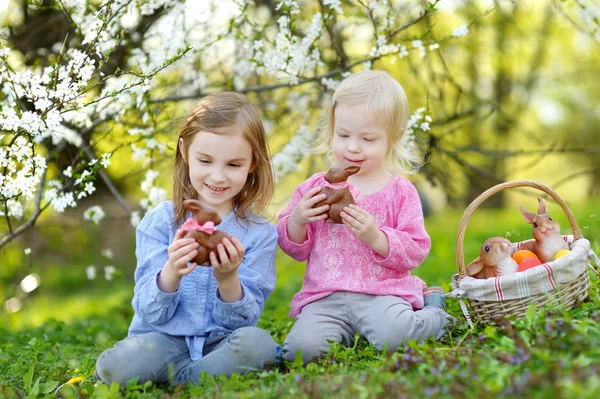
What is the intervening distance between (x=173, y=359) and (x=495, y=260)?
145 centimetres

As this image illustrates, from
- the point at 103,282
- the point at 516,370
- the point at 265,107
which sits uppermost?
the point at 265,107

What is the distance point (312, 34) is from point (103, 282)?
6.34 meters

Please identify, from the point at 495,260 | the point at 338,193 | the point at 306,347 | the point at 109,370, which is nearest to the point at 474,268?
the point at 495,260

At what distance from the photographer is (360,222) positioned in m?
2.90

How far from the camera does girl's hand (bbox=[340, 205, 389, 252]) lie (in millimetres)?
2898

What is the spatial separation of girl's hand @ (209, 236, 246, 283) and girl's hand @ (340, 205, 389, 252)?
0.49m

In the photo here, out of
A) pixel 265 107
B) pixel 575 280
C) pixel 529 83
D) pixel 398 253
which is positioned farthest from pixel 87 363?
pixel 529 83

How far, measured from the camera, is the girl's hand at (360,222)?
114 inches

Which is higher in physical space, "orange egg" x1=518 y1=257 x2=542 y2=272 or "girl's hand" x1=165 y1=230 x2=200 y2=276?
"girl's hand" x1=165 y1=230 x2=200 y2=276

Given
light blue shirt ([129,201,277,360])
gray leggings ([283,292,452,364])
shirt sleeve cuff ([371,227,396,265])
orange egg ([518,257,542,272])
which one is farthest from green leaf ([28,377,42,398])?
orange egg ([518,257,542,272])

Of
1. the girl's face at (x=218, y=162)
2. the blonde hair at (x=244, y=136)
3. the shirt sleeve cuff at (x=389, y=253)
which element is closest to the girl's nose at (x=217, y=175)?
the girl's face at (x=218, y=162)

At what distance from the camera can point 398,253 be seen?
2990 millimetres

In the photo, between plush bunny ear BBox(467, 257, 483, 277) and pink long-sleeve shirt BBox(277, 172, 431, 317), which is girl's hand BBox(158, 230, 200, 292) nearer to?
pink long-sleeve shirt BBox(277, 172, 431, 317)

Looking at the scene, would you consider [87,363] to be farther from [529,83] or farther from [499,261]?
[529,83]
